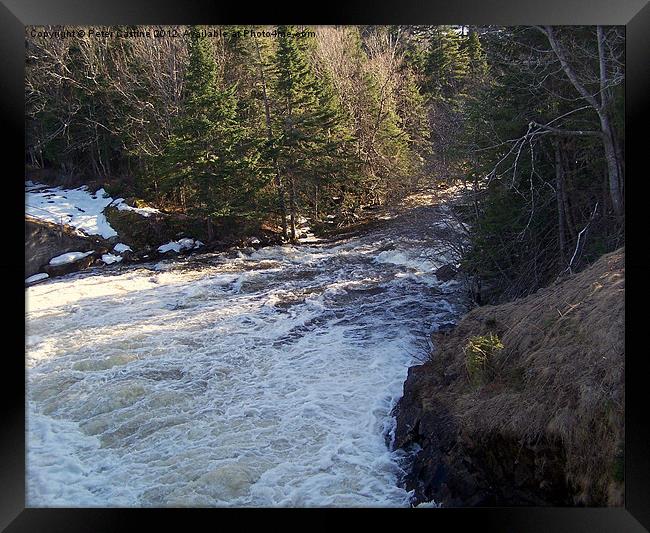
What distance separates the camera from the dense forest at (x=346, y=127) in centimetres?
396

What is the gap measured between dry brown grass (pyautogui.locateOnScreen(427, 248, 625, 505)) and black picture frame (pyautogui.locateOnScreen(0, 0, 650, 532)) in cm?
9

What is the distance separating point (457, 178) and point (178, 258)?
244 cm

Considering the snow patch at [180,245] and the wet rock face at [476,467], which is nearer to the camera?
the wet rock face at [476,467]

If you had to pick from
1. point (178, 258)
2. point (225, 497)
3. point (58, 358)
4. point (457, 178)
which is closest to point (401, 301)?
point (457, 178)

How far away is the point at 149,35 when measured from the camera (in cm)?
385

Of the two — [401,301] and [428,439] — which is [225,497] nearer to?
[428,439]

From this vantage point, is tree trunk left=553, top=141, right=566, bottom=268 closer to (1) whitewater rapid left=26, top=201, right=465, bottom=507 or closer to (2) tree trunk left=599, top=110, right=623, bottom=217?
(2) tree trunk left=599, top=110, right=623, bottom=217

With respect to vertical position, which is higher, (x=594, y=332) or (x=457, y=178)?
(x=457, y=178)

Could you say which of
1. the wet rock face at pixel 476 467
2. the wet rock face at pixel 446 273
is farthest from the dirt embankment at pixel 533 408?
the wet rock face at pixel 446 273

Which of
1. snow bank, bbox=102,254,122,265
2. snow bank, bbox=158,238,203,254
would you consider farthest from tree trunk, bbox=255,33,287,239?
snow bank, bbox=102,254,122,265

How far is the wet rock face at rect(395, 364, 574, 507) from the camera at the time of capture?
9.84 ft
